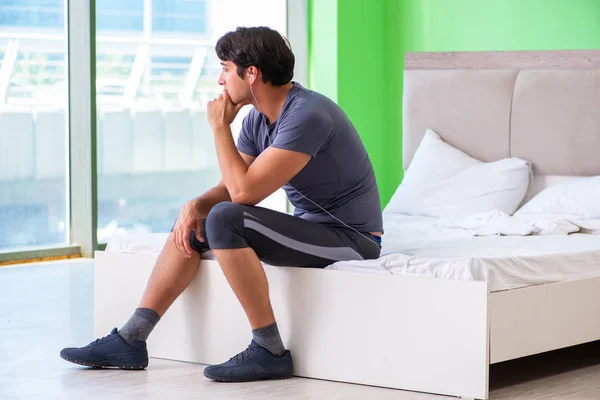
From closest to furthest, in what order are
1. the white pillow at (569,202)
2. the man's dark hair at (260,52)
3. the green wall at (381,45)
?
the man's dark hair at (260,52) → the white pillow at (569,202) → the green wall at (381,45)

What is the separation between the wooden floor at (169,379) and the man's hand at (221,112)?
0.67 m

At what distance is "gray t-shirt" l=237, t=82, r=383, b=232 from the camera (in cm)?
271

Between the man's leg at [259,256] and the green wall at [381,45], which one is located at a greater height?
the green wall at [381,45]

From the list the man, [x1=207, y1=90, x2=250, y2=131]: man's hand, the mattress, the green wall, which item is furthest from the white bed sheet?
the green wall

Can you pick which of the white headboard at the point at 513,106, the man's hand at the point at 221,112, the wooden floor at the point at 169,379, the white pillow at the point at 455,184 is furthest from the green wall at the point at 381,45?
the man's hand at the point at 221,112

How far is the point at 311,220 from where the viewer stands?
113 inches

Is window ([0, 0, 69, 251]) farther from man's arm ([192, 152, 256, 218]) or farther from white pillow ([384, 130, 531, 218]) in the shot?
man's arm ([192, 152, 256, 218])

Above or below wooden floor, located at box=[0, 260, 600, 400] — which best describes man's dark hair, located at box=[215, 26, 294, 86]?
above

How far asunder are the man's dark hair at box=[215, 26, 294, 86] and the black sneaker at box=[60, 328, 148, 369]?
783 mm

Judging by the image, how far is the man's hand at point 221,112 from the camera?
279 cm

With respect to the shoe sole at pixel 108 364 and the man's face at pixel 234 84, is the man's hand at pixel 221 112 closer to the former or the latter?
the man's face at pixel 234 84

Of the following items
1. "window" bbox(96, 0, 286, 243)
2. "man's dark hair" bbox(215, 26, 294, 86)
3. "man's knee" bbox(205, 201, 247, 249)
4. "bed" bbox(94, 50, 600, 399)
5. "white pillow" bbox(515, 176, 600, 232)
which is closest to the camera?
"bed" bbox(94, 50, 600, 399)

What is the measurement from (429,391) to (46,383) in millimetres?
964

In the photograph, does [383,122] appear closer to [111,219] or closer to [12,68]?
[111,219]
